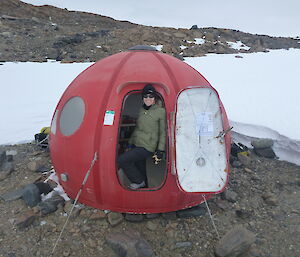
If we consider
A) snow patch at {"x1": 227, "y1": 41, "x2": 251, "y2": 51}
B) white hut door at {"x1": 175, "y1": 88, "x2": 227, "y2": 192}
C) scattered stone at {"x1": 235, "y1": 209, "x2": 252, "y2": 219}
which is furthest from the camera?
snow patch at {"x1": 227, "y1": 41, "x2": 251, "y2": 51}

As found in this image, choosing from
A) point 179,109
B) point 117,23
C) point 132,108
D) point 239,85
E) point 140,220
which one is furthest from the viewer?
point 117,23

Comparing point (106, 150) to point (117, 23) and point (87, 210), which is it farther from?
point (117, 23)

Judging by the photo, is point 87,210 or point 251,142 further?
point 251,142

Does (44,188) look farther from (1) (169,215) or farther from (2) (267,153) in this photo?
(2) (267,153)

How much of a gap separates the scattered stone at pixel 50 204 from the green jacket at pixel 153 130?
1779 millimetres

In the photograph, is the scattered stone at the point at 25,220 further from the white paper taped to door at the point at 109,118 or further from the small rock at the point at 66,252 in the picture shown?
the white paper taped to door at the point at 109,118

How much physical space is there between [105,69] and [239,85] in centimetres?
760

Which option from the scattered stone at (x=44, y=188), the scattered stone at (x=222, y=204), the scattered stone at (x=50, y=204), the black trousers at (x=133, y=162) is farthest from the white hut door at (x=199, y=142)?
the scattered stone at (x=44, y=188)

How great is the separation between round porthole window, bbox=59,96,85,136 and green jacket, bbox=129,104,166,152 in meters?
0.96

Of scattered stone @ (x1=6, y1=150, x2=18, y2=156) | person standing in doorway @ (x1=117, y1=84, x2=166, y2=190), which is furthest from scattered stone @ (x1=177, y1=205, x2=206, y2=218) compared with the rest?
scattered stone @ (x1=6, y1=150, x2=18, y2=156)

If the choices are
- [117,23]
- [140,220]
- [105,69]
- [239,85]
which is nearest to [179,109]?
[105,69]

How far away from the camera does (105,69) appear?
15.4ft

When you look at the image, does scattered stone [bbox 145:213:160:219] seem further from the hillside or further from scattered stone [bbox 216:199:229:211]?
the hillside

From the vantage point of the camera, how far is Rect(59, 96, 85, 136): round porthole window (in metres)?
4.40
